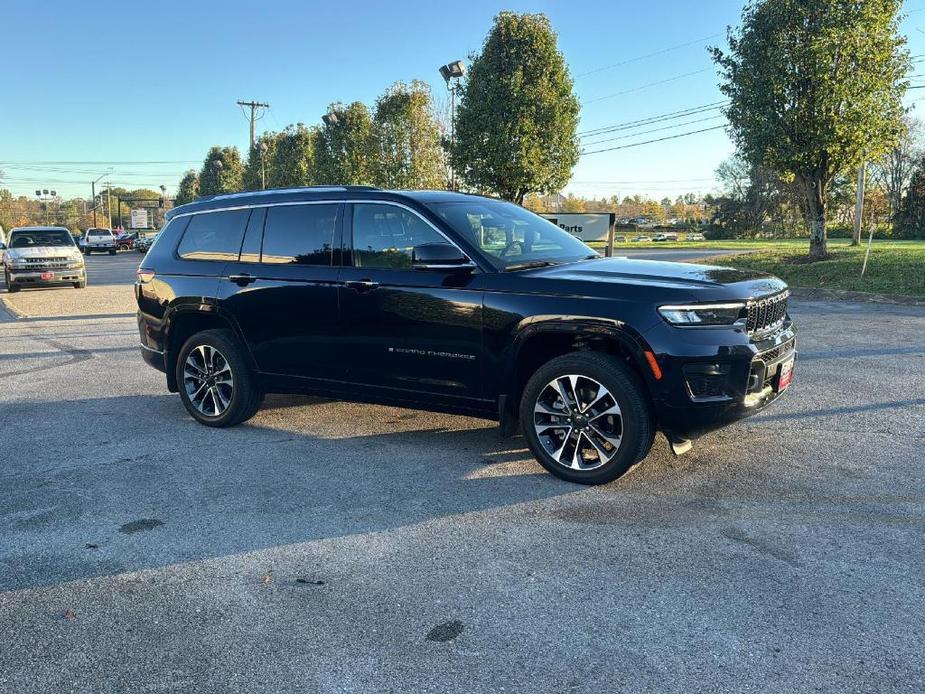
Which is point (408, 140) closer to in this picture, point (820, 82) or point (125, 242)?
point (820, 82)

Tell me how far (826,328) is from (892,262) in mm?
8998

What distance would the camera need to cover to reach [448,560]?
144 inches

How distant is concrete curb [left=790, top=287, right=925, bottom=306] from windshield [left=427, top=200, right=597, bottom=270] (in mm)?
11531

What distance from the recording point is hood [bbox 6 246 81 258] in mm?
19516

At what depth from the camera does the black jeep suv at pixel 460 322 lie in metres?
4.40

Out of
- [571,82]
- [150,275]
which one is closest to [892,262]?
[571,82]

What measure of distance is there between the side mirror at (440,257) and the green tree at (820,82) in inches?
653

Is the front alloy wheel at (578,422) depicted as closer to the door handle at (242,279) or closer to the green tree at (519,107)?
the door handle at (242,279)

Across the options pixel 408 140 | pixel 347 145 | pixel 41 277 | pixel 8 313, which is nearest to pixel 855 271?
pixel 8 313

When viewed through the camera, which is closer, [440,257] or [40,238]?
[440,257]

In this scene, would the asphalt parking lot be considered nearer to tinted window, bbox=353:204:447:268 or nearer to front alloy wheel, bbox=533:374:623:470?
front alloy wheel, bbox=533:374:623:470

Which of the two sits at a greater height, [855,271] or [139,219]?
[139,219]

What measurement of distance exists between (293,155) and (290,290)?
55.3 meters

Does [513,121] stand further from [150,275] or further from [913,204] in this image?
[913,204]
